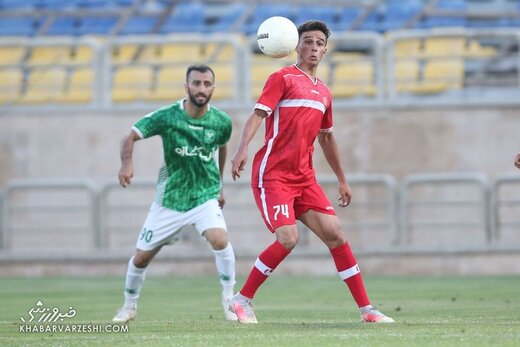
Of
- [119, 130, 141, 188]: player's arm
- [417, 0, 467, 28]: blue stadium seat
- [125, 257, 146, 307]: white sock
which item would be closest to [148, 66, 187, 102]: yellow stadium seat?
[417, 0, 467, 28]: blue stadium seat

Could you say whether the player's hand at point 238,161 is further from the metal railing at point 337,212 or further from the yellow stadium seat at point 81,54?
the yellow stadium seat at point 81,54

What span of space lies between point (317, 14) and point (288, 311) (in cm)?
1163

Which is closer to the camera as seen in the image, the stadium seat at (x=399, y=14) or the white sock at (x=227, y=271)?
the white sock at (x=227, y=271)

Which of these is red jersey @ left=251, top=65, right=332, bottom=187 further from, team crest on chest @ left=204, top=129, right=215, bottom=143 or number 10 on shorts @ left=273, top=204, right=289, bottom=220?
team crest on chest @ left=204, top=129, right=215, bottom=143

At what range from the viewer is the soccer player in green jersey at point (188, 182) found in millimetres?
11344

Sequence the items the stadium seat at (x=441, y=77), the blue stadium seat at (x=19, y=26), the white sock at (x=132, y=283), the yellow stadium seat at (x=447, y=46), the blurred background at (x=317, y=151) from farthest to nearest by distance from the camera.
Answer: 1. the blue stadium seat at (x=19, y=26)
2. the stadium seat at (x=441, y=77)
3. the yellow stadium seat at (x=447, y=46)
4. the blurred background at (x=317, y=151)
5. the white sock at (x=132, y=283)

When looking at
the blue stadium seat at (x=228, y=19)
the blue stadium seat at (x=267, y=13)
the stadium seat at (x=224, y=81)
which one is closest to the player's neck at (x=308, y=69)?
the stadium seat at (x=224, y=81)

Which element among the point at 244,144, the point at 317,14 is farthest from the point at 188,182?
the point at 317,14

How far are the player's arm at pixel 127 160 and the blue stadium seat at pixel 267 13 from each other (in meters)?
12.4

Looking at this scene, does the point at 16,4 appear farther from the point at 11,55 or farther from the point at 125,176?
the point at 125,176

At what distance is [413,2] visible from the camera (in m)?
23.3

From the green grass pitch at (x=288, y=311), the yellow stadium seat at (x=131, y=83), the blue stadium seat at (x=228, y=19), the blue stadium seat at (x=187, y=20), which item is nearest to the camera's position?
the green grass pitch at (x=288, y=311)

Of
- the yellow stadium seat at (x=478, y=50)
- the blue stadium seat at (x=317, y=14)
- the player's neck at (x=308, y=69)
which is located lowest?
the yellow stadium seat at (x=478, y=50)

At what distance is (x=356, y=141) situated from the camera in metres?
20.9
